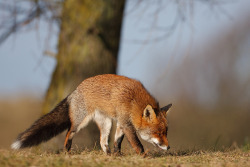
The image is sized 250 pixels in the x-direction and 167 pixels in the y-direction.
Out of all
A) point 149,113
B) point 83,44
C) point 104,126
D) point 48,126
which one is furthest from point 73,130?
point 83,44

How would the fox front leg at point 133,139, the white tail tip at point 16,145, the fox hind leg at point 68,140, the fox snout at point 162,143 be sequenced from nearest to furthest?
1. the fox snout at point 162,143
2. the fox front leg at point 133,139
3. the fox hind leg at point 68,140
4. the white tail tip at point 16,145

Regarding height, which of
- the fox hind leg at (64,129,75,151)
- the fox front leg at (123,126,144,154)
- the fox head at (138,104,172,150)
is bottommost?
the fox hind leg at (64,129,75,151)

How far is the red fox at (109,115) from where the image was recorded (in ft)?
17.7

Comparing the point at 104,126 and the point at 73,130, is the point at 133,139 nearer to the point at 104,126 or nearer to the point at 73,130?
the point at 104,126

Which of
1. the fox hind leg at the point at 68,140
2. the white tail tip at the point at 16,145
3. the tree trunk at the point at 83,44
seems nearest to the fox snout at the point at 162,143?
the fox hind leg at the point at 68,140

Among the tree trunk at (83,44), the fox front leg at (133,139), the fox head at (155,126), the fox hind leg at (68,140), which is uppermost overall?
the tree trunk at (83,44)

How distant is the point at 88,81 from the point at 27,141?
1671 millimetres

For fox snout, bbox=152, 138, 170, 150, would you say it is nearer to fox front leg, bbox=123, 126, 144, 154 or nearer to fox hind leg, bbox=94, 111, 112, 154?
fox front leg, bbox=123, 126, 144, 154

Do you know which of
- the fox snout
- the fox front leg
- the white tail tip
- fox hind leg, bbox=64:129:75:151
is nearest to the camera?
the fox snout

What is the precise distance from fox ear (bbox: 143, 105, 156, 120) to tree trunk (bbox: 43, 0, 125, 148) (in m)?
2.86

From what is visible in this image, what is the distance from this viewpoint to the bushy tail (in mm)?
6043

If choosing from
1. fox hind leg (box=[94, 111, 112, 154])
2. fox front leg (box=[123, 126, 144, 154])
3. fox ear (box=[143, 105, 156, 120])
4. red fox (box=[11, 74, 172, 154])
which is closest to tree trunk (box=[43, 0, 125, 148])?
red fox (box=[11, 74, 172, 154])

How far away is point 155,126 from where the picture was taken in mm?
5324

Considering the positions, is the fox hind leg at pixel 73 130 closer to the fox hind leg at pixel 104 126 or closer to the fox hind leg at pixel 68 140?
the fox hind leg at pixel 68 140
